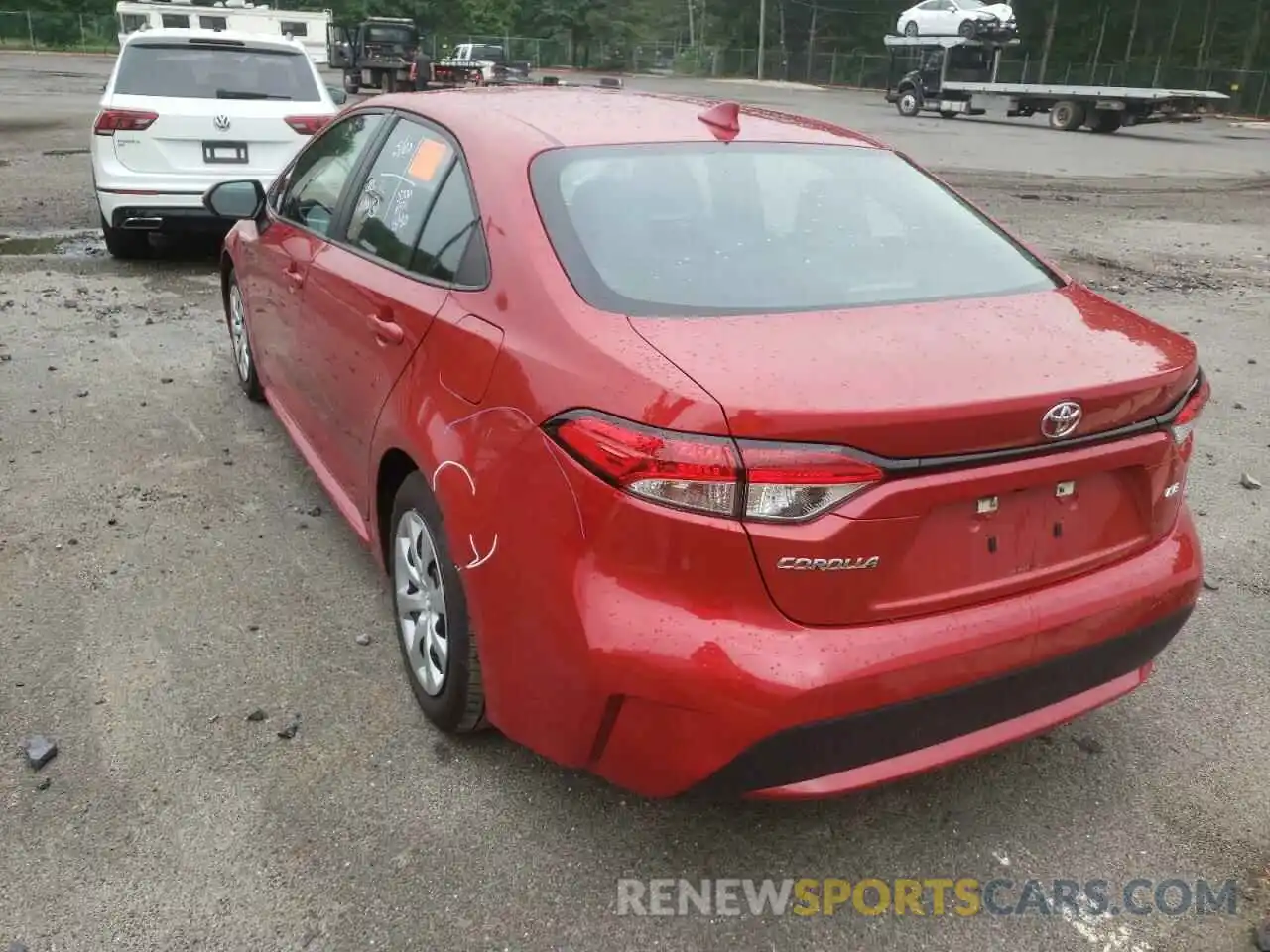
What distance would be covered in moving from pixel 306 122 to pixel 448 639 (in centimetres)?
672

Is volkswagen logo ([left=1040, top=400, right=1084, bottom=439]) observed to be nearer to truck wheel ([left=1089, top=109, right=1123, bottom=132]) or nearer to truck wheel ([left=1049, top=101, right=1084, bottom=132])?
truck wheel ([left=1089, top=109, right=1123, bottom=132])

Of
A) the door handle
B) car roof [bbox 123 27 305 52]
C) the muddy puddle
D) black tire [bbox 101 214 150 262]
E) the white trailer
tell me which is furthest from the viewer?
the white trailer

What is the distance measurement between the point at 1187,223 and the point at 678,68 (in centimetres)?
6236

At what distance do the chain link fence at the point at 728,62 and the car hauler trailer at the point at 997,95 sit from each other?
2039cm

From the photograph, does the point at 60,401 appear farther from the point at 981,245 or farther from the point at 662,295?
the point at 981,245

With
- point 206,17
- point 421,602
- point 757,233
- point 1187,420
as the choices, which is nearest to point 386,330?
point 421,602

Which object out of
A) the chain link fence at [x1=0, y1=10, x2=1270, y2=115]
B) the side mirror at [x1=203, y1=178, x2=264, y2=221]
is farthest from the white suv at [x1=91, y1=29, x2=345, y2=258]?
the chain link fence at [x1=0, y1=10, x2=1270, y2=115]

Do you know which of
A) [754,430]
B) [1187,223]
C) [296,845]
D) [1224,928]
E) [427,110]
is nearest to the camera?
[754,430]

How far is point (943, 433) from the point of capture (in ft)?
6.75

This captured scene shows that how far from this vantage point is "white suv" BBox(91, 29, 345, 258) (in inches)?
307

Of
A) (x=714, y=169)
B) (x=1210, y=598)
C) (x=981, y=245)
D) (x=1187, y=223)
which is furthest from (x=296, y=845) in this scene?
(x=1187, y=223)

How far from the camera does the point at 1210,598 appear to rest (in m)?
3.89

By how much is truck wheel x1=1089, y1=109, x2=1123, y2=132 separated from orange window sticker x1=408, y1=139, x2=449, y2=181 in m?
29.4

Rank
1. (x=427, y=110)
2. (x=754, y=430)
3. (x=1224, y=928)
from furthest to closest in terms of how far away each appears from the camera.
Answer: (x=427, y=110) → (x=1224, y=928) → (x=754, y=430)
